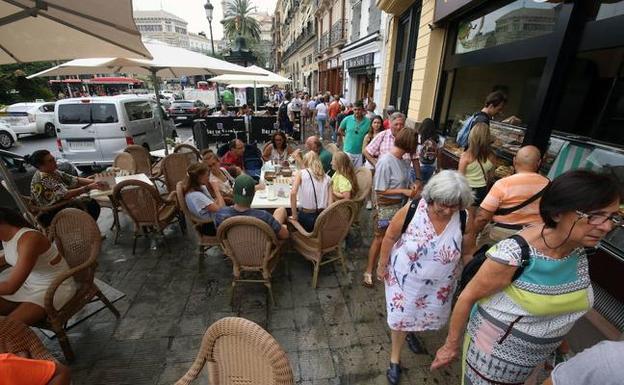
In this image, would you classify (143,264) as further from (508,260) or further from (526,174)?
(526,174)

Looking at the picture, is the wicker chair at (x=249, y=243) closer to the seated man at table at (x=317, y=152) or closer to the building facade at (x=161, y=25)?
the seated man at table at (x=317, y=152)

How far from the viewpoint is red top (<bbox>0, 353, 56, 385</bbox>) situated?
3.76 feet

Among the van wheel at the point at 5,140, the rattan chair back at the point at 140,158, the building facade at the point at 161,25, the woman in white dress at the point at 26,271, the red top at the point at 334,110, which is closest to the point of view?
the woman in white dress at the point at 26,271

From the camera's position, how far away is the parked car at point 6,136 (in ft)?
33.3

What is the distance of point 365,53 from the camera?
11508 mm

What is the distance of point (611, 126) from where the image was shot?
2682 millimetres

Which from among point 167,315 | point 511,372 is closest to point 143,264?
point 167,315

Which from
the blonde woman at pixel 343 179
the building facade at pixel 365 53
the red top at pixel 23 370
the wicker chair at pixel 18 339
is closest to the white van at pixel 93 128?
the blonde woman at pixel 343 179

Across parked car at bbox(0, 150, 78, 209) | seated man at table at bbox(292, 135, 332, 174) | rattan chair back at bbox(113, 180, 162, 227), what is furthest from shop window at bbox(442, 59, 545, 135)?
parked car at bbox(0, 150, 78, 209)

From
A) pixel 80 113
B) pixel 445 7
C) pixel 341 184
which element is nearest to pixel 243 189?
pixel 341 184

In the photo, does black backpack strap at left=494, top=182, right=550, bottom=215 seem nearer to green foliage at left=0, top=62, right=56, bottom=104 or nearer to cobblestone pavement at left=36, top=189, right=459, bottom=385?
cobblestone pavement at left=36, top=189, right=459, bottom=385

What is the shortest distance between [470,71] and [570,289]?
5.52 m

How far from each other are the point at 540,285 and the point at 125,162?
583 cm

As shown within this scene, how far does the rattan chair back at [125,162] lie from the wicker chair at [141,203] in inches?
68.0
